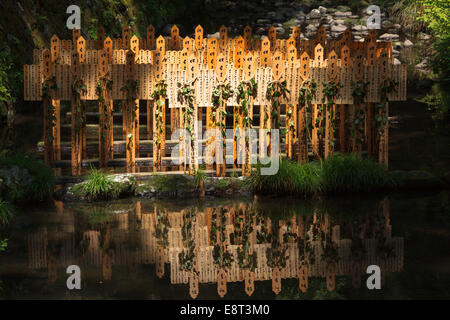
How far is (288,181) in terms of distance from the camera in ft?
33.5

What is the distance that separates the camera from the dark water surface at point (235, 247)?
6156 mm

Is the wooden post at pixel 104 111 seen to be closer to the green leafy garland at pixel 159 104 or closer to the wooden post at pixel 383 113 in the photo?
the green leafy garland at pixel 159 104

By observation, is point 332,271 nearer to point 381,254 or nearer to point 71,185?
point 381,254

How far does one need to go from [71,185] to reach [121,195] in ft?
2.53

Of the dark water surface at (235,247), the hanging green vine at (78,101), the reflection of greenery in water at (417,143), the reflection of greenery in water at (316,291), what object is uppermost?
the hanging green vine at (78,101)

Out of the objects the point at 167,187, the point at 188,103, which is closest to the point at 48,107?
the point at 188,103

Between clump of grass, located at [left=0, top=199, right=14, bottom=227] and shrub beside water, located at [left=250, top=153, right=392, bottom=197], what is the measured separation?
3.56 m

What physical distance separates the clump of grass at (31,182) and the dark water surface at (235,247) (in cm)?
41

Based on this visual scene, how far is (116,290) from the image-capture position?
6.08 metres

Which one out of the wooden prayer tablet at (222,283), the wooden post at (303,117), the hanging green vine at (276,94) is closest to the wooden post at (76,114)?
the hanging green vine at (276,94)

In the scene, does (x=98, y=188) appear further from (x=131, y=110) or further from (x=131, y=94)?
(x=131, y=94)

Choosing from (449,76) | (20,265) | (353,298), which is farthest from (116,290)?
(449,76)

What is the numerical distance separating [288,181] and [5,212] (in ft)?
13.4

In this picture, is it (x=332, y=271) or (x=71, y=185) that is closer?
(x=332, y=271)
